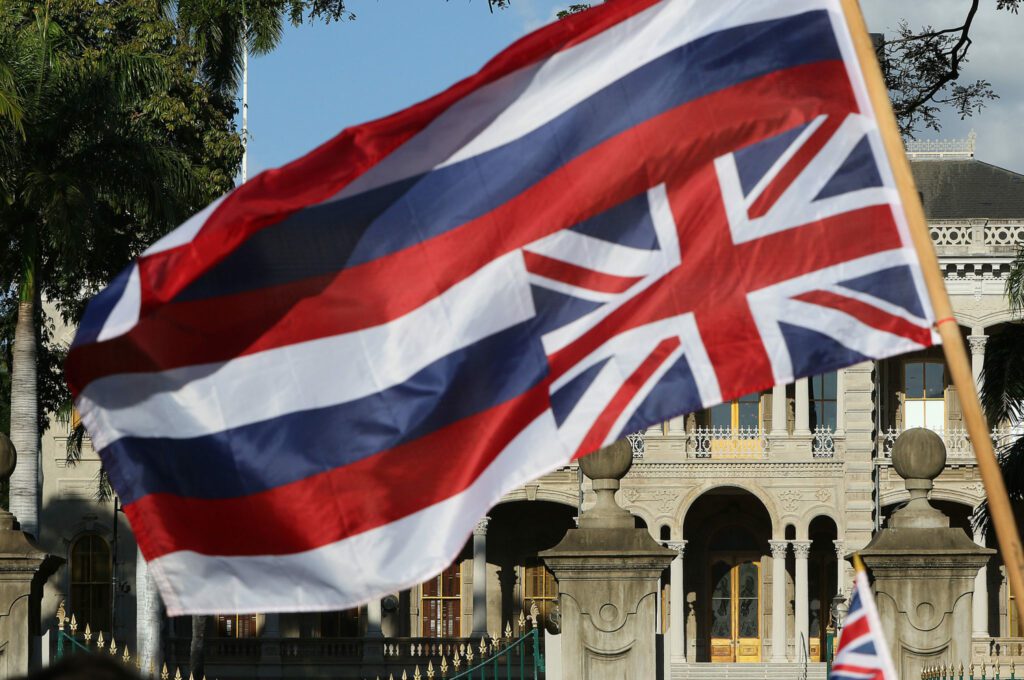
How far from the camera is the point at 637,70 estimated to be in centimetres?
543

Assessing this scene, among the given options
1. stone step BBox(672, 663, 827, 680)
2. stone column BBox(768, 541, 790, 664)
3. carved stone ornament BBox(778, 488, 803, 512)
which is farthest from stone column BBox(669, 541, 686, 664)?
carved stone ornament BBox(778, 488, 803, 512)

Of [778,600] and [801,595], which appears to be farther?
[778,600]

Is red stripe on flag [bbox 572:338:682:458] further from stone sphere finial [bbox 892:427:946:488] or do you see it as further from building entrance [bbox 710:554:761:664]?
building entrance [bbox 710:554:761:664]

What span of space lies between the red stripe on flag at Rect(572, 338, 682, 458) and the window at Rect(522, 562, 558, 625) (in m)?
39.0

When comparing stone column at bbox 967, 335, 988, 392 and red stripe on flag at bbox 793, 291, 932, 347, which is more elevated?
stone column at bbox 967, 335, 988, 392

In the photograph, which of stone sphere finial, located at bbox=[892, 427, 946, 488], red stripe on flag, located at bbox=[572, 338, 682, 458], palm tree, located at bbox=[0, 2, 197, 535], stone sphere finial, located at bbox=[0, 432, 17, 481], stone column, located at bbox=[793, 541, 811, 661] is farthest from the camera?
stone column, located at bbox=[793, 541, 811, 661]

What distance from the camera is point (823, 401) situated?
4353cm

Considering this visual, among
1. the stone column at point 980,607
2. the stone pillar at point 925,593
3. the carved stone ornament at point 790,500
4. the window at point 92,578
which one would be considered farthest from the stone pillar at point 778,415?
the stone pillar at point 925,593

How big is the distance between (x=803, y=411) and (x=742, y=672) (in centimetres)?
711

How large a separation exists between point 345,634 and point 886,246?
4069 centimetres

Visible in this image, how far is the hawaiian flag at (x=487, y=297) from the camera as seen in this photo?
205 inches

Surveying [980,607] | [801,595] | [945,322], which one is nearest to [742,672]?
[801,595]

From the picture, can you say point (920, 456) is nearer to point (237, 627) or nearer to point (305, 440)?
point (305, 440)

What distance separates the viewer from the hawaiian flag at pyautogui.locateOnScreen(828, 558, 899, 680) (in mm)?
5363
